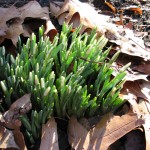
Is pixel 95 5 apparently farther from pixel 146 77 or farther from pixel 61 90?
pixel 61 90

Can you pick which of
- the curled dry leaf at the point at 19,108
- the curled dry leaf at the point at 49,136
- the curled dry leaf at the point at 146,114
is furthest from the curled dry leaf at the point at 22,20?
the curled dry leaf at the point at 146,114

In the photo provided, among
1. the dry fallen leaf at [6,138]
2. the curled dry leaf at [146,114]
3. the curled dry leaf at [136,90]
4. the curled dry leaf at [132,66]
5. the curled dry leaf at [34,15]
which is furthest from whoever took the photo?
the curled dry leaf at [34,15]

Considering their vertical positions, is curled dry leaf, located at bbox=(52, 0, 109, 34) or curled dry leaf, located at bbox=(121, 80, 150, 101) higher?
curled dry leaf, located at bbox=(52, 0, 109, 34)

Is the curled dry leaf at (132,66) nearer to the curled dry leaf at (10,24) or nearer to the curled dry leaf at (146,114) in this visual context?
the curled dry leaf at (146,114)

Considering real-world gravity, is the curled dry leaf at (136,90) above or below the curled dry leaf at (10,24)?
below

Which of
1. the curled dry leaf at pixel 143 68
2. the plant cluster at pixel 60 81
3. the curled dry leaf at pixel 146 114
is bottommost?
the curled dry leaf at pixel 146 114

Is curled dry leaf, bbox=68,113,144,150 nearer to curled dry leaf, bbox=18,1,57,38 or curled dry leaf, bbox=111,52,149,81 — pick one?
curled dry leaf, bbox=111,52,149,81

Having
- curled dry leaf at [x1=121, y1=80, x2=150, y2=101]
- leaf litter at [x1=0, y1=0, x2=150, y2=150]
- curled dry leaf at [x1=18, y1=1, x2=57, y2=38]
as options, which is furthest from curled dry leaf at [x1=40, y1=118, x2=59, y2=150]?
curled dry leaf at [x1=18, y1=1, x2=57, y2=38]

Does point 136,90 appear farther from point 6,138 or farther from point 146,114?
point 6,138
